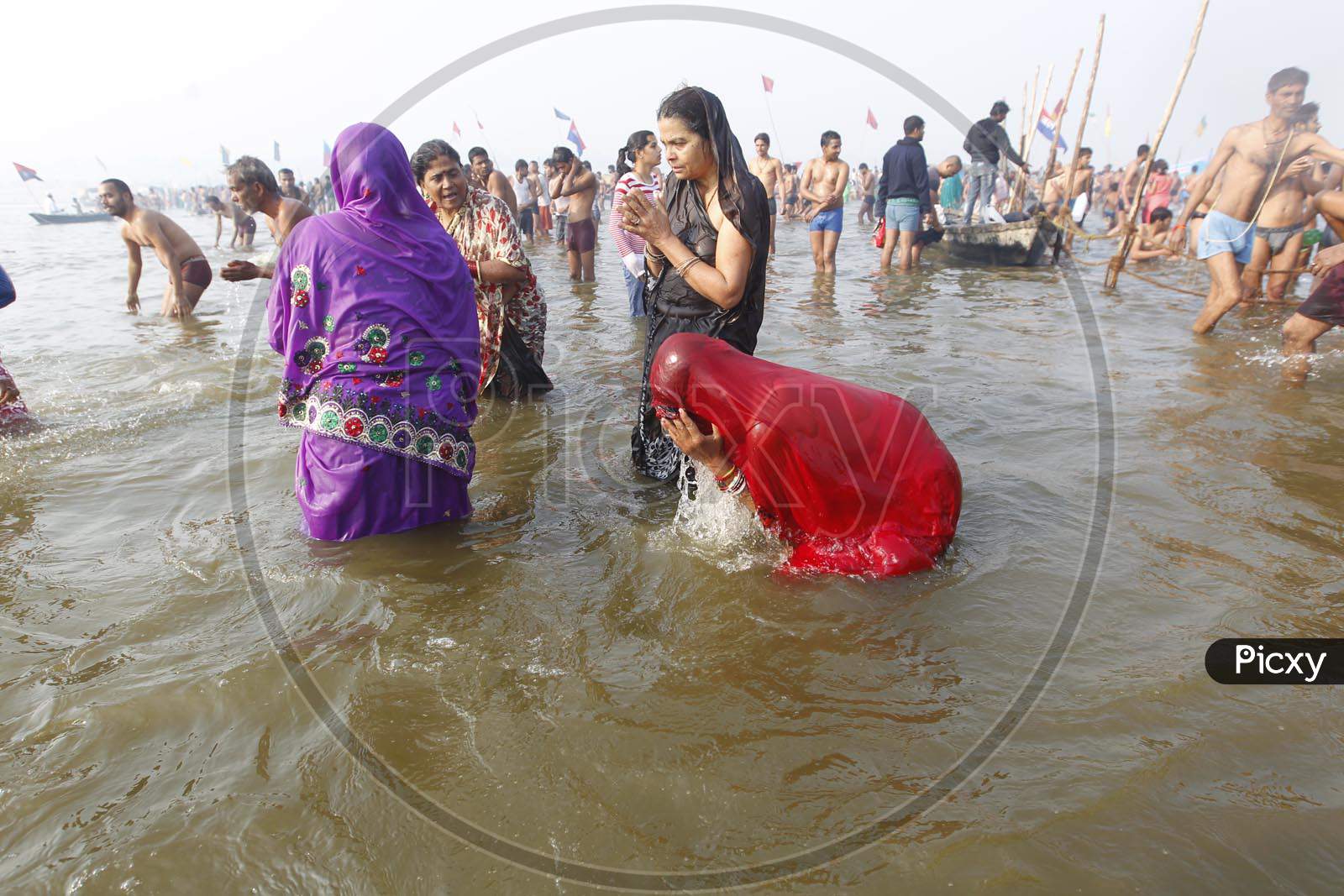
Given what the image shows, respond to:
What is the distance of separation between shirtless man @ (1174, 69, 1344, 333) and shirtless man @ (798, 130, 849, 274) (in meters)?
3.89

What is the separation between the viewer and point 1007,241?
398 inches

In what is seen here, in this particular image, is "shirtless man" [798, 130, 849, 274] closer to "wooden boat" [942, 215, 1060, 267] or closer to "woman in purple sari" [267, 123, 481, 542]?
"wooden boat" [942, 215, 1060, 267]

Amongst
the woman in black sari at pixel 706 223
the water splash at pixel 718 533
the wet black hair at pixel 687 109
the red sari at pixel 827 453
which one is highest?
the wet black hair at pixel 687 109

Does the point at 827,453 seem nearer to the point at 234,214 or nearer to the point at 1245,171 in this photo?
the point at 1245,171

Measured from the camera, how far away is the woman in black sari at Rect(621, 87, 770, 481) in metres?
2.57

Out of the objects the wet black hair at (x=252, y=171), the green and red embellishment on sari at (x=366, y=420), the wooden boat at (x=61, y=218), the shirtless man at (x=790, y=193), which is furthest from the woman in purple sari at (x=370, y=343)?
the wooden boat at (x=61, y=218)

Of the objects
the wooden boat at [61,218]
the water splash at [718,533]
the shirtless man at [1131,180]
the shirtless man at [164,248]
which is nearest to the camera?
the water splash at [718,533]

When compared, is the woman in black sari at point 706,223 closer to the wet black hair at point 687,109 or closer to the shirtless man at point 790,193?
the wet black hair at point 687,109

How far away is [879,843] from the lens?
1.59 metres

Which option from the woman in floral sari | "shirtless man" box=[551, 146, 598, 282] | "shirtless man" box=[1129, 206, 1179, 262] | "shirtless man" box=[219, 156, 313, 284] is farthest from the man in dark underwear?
"shirtless man" box=[551, 146, 598, 282]

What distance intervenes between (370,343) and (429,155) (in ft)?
5.51

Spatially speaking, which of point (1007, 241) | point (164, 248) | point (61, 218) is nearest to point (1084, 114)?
point (1007, 241)

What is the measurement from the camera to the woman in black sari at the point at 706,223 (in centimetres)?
257

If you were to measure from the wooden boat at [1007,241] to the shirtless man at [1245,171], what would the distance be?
3.74 meters
